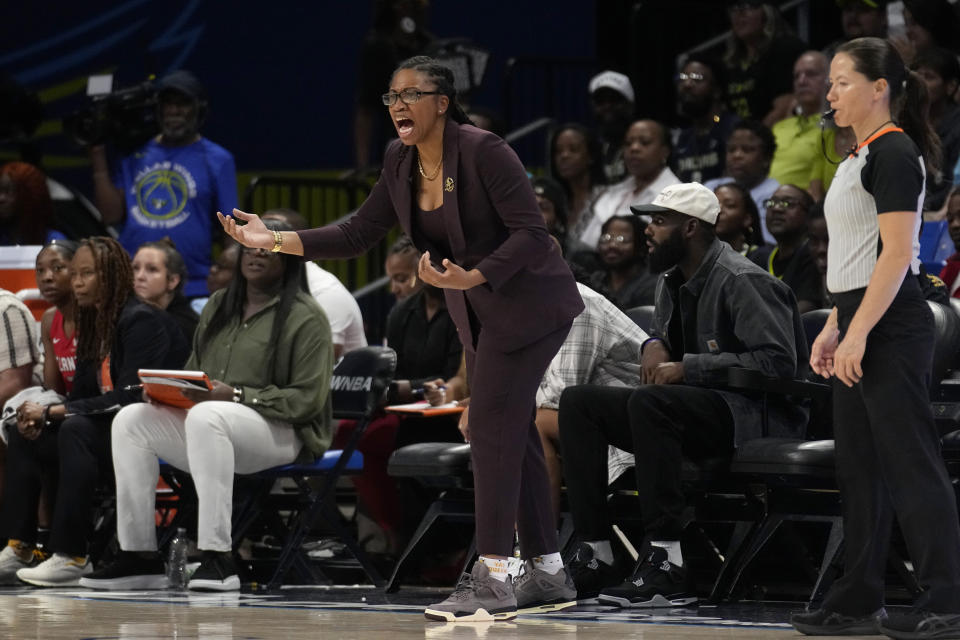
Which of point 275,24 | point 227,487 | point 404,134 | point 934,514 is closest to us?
point 934,514

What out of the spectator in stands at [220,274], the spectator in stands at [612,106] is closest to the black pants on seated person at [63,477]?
the spectator in stands at [220,274]

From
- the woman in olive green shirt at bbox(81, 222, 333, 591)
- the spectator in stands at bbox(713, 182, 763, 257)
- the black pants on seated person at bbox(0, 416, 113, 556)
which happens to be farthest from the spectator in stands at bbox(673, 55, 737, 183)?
the black pants on seated person at bbox(0, 416, 113, 556)

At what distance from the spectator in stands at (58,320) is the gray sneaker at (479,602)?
3.02 meters

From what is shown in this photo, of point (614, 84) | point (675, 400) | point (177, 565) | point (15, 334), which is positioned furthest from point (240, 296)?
point (614, 84)

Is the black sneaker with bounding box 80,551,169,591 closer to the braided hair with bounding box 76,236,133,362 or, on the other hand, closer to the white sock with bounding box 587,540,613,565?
the braided hair with bounding box 76,236,133,362

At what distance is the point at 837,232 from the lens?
4422 millimetres

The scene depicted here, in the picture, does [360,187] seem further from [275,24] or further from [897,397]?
[897,397]

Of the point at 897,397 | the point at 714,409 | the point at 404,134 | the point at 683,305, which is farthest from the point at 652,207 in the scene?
the point at 897,397

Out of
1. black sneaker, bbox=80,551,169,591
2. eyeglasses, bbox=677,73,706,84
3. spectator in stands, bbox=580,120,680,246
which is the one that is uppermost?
eyeglasses, bbox=677,73,706,84

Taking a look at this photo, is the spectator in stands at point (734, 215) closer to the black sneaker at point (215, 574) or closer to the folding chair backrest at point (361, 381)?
the folding chair backrest at point (361, 381)

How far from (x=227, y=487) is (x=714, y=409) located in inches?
78.8

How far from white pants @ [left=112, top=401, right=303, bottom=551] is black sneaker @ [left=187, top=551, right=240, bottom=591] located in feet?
0.11

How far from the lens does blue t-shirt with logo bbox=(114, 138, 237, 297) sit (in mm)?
8938

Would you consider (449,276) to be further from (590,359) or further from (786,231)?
(786,231)
